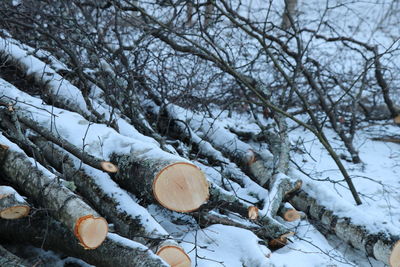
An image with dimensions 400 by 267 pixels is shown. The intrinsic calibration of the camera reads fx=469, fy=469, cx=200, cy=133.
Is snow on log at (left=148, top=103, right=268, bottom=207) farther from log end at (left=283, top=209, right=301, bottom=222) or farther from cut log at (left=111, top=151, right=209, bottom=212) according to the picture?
cut log at (left=111, top=151, right=209, bottom=212)

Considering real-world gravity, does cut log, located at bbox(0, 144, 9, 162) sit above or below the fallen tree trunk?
above

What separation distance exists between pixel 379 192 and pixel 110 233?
2.95 meters

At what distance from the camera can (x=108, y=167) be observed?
2.99m

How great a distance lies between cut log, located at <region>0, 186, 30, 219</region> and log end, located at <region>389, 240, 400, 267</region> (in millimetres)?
2429

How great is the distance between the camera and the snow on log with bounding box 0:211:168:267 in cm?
254

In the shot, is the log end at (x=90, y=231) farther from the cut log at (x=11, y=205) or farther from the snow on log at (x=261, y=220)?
the snow on log at (x=261, y=220)

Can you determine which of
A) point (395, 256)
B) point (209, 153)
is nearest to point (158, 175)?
point (209, 153)

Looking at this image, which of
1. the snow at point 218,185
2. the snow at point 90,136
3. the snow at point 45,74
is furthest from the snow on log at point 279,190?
the snow at point 45,74

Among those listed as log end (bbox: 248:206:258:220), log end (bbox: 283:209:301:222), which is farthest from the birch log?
log end (bbox: 283:209:301:222)

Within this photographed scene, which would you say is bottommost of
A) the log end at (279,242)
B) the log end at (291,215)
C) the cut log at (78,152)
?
the log end at (279,242)

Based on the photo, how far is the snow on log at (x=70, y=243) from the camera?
99.8 inches

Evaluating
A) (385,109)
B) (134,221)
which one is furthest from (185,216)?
(385,109)

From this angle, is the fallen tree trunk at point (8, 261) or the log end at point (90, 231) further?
the log end at point (90, 231)

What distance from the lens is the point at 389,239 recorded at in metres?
3.31
